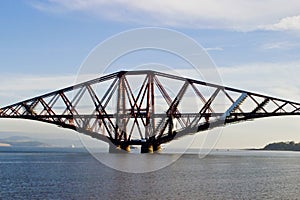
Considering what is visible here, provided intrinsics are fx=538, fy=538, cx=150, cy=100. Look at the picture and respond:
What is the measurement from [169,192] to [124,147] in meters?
96.6

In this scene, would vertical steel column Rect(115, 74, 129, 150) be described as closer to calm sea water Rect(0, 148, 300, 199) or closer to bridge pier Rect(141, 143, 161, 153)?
bridge pier Rect(141, 143, 161, 153)

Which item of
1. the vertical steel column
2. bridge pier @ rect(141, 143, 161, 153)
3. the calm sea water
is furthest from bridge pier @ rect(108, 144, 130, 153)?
the calm sea water

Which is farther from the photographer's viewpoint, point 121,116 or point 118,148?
point 118,148

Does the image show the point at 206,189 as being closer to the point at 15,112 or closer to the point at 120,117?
the point at 120,117

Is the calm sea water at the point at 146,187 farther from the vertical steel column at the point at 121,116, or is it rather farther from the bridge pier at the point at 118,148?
the bridge pier at the point at 118,148

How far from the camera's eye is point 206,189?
62.1 m

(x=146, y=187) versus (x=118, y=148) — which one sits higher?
(x=118, y=148)

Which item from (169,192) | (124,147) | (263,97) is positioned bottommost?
(169,192)

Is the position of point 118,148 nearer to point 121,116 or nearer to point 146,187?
point 121,116

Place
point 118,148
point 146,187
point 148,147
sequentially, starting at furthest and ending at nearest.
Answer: point 118,148, point 148,147, point 146,187

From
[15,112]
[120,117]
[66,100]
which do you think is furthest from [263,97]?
[15,112]

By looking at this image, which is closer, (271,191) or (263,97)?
(271,191)

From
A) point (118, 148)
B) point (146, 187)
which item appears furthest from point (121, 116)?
point (146, 187)

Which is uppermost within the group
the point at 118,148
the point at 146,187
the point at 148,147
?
the point at 118,148
